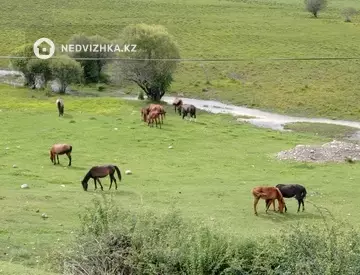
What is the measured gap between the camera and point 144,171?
98.7 ft

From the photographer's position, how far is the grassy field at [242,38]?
56406mm

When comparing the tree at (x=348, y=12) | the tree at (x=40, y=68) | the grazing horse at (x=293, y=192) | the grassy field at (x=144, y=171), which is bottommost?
the grassy field at (x=144, y=171)

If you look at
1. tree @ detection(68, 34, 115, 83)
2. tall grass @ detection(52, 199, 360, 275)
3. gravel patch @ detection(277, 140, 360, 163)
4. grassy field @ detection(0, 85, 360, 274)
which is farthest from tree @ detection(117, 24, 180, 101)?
tall grass @ detection(52, 199, 360, 275)

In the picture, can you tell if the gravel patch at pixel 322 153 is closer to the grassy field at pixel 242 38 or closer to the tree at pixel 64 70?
the grassy field at pixel 242 38

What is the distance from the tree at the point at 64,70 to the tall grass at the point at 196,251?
40758mm

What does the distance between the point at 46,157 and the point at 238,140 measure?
1189 centimetres

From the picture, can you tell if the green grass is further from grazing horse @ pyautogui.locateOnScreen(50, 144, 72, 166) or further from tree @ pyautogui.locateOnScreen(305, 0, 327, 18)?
tree @ pyautogui.locateOnScreen(305, 0, 327, 18)

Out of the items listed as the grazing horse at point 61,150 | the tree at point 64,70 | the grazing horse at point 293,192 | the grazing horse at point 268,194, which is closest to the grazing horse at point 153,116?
the grazing horse at point 61,150

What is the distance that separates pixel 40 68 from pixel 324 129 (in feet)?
77.2

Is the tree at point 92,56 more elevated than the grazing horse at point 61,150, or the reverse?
the tree at point 92,56

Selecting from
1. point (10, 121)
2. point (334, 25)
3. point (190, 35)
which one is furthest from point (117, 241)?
point (334, 25)

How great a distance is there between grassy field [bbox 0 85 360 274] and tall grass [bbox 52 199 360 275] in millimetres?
747

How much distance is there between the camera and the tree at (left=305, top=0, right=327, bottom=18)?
89.2 metres

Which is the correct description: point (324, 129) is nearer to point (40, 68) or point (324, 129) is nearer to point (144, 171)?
point (144, 171)
